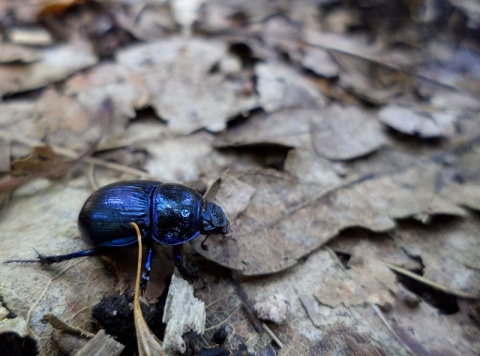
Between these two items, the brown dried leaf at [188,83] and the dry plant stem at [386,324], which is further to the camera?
the brown dried leaf at [188,83]

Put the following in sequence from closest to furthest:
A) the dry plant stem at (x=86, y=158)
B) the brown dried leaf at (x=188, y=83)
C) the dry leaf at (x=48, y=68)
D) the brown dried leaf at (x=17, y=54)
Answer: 1. the dry plant stem at (x=86, y=158)
2. the brown dried leaf at (x=188, y=83)
3. the dry leaf at (x=48, y=68)
4. the brown dried leaf at (x=17, y=54)

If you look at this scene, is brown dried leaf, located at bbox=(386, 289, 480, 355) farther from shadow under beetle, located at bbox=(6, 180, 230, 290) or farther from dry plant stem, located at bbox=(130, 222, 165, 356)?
dry plant stem, located at bbox=(130, 222, 165, 356)

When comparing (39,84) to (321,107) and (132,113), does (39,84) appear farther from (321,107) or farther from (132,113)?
(321,107)

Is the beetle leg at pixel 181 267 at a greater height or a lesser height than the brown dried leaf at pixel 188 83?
lesser

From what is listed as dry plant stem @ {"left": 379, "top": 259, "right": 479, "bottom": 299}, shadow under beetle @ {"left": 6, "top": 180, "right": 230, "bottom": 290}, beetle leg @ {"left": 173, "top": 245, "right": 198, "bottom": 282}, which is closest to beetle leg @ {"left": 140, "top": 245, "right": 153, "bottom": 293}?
shadow under beetle @ {"left": 6, "top": 180, "right": 230, "bottom": 290}

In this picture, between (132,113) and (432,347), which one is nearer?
(432,347)

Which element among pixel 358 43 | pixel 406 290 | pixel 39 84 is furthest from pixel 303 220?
pixel 358 43

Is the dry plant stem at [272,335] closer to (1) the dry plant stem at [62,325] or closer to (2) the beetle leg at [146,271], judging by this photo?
(2) the beetle leg at [146,271]

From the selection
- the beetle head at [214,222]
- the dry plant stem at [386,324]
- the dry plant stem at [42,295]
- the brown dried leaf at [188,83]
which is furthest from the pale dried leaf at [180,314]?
the brown dried leaf at [188,83]
